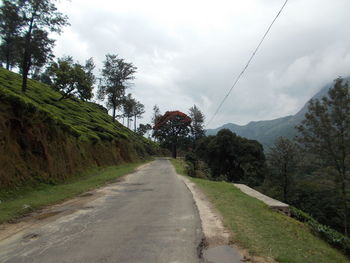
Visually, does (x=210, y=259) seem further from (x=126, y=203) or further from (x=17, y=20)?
(x=17, y=20)

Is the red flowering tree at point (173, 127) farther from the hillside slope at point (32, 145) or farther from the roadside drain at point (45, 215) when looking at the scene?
the roadside drain at point (45, 215)

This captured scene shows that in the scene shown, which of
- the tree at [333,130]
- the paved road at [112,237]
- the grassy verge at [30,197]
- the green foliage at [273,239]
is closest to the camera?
the paved road at [112,237]

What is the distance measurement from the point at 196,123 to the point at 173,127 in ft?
21.3

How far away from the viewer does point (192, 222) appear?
260 inches

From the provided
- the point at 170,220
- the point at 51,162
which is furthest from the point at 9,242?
the point at 51,162

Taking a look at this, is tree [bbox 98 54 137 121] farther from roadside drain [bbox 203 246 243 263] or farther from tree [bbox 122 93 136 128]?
roadside drain [bbox 203 246 243 263]

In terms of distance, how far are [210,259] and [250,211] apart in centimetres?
416

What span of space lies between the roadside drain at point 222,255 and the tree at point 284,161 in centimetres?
2664

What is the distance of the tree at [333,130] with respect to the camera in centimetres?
1917

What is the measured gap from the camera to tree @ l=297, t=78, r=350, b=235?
19172 mm

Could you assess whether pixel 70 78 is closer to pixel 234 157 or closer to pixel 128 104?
pixel 128 104

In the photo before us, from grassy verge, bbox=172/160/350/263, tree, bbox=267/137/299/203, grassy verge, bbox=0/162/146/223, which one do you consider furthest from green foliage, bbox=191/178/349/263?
tree, bbox=267/137/299/203

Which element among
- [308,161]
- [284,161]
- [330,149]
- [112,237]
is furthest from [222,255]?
[284,161]

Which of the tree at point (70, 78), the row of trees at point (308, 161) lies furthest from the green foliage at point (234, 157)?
the tree at point (70, 78)
